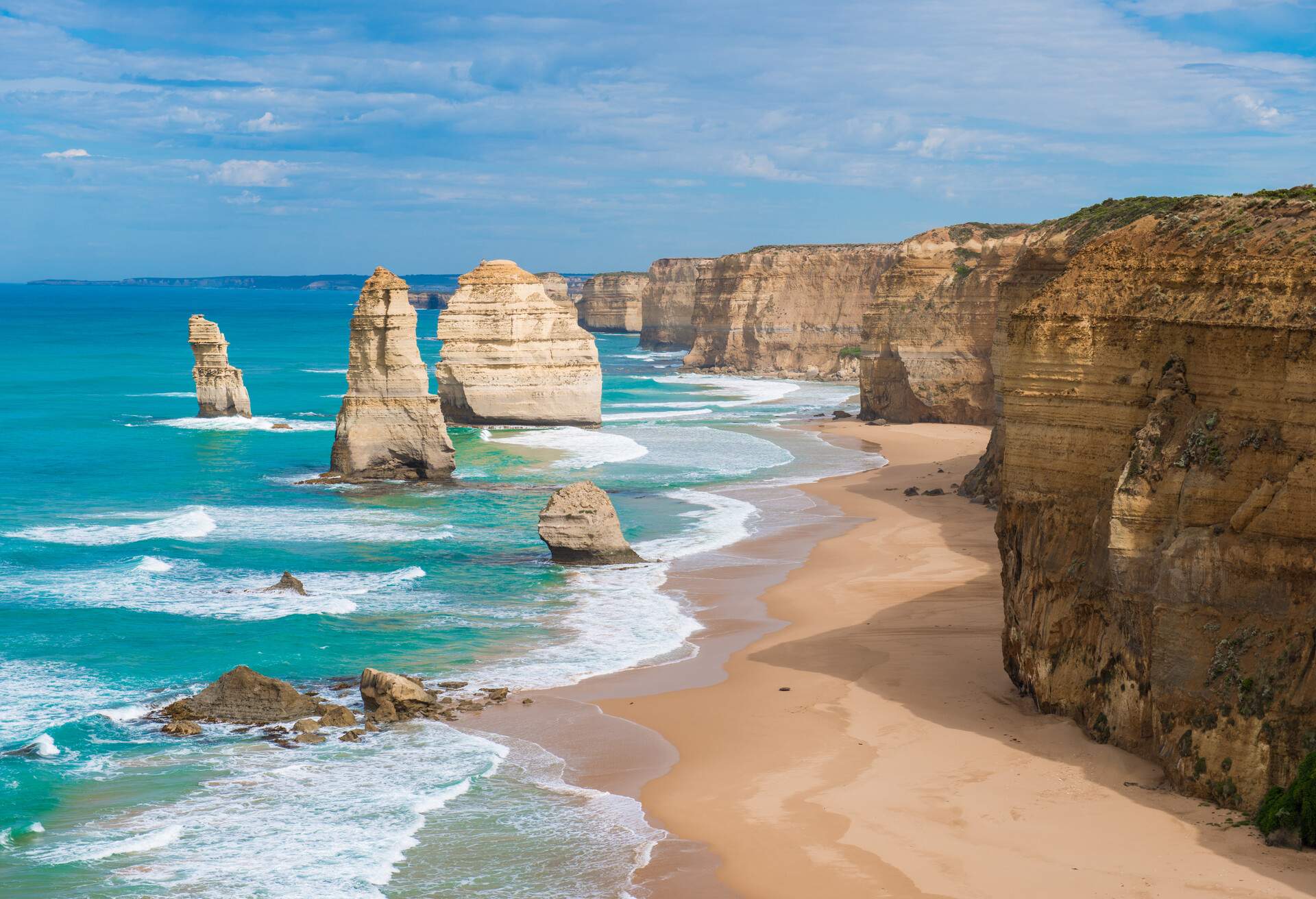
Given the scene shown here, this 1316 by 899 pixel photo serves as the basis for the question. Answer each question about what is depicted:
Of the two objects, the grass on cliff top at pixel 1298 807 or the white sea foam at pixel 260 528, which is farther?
the white sea foam at pixel 260 528

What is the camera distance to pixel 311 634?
23.9 metres

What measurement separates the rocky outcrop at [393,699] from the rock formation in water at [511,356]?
123 ft

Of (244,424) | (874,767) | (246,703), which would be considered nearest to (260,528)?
(246,703)

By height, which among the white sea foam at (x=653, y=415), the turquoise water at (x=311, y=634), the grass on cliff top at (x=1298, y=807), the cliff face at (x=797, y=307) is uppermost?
the cliff face at (x=797, y=307)

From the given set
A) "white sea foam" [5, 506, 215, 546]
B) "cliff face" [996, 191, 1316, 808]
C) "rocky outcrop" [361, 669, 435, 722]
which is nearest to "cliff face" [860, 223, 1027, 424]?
"white sea foam" [5, 506, 215, 546]

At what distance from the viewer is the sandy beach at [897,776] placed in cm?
1276

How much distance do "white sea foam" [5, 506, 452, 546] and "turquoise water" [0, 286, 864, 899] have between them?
0.13 metres

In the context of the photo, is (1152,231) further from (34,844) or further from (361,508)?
(361,508)

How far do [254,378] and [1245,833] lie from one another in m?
86.2

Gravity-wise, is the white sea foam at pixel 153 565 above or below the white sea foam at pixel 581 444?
below

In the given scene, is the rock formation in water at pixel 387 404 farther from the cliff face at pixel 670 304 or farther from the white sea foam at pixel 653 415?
the cliff face at pixel 670 304

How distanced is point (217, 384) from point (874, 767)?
5095 centimetres

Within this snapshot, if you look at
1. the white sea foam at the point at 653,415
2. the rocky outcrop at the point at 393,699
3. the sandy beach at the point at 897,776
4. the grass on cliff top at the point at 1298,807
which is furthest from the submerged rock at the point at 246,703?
the white sea foam at the point at 653,415

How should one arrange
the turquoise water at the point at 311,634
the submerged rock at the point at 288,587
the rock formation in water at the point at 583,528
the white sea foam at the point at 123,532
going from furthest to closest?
the white sea foam at the point at 123,532 < the rock formation in water at the point at 583,528 < the submerged rock at the point at 288,587 < the turquoise water at the point at 311,634
